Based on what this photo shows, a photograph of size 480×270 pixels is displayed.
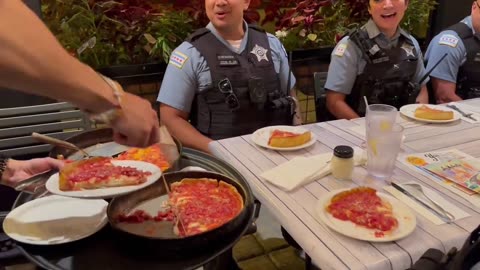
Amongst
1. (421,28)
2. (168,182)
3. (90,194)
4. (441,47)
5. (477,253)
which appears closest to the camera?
(477,253)

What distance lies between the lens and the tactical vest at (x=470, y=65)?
2.65 metres

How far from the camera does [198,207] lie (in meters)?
1.21

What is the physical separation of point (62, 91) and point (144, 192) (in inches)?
19.0

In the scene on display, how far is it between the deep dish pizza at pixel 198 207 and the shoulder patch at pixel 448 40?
2.00m

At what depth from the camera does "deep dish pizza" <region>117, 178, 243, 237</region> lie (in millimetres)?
1130

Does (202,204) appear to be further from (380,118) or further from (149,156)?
(380,118)

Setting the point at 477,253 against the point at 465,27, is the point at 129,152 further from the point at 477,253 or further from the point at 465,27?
the point at 465,27

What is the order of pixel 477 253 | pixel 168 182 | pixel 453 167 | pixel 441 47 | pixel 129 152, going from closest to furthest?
pixel 477 253 → pixel 168 182 → pixel 453 167 → pixel 129 152 → pixel 441 47

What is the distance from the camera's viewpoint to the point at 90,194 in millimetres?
1169

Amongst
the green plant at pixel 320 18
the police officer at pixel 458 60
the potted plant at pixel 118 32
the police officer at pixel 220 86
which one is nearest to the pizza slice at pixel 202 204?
the police officer at pixel 220 86

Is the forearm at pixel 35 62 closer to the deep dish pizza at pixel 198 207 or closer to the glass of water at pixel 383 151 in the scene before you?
the deep dish pizza at pixel 198 207

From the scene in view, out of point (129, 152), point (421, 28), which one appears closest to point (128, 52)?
point (129, 152)

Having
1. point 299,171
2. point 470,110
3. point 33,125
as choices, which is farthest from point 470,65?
point 33,125

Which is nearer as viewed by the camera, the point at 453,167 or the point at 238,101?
the point at 453,167
